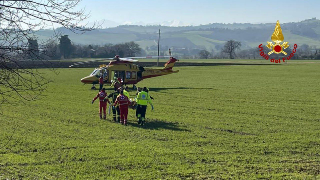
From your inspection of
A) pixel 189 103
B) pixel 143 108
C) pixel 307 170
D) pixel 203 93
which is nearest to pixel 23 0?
pixel 307 170

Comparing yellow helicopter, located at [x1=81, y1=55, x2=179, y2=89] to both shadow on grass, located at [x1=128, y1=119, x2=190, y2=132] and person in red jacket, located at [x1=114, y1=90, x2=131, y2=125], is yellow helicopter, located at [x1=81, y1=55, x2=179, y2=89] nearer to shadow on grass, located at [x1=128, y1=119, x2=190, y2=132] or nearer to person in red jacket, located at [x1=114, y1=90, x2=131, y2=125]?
shadow on grass, located at [x1=128, y1=119, x2=190, y2=132]

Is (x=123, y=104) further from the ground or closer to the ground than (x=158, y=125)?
further from the ground

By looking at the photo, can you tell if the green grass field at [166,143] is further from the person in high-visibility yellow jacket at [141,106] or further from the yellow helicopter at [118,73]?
the yellow helicopter at [118,73]

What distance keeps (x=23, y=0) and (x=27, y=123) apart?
10.7m

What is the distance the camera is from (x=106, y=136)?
14.5 m

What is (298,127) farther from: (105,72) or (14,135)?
(105,72)

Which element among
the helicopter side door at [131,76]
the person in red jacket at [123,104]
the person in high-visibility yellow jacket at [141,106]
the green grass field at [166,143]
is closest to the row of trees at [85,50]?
the person in red jacket at [123,104]

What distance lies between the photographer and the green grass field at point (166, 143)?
1030cm

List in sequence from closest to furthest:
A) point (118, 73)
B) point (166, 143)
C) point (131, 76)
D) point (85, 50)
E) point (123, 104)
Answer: point (166, 143)
point (123, 104)
point (118, 73)
point (131, 76)
point (85, 50)

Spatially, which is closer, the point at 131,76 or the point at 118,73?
the point at 118,73

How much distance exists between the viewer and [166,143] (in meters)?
13.3

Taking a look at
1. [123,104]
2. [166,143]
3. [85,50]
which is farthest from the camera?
[85,50]

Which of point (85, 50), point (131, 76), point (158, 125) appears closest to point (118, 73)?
point (131, 76)

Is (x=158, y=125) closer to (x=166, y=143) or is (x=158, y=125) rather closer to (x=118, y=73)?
(x=166, y=143)
